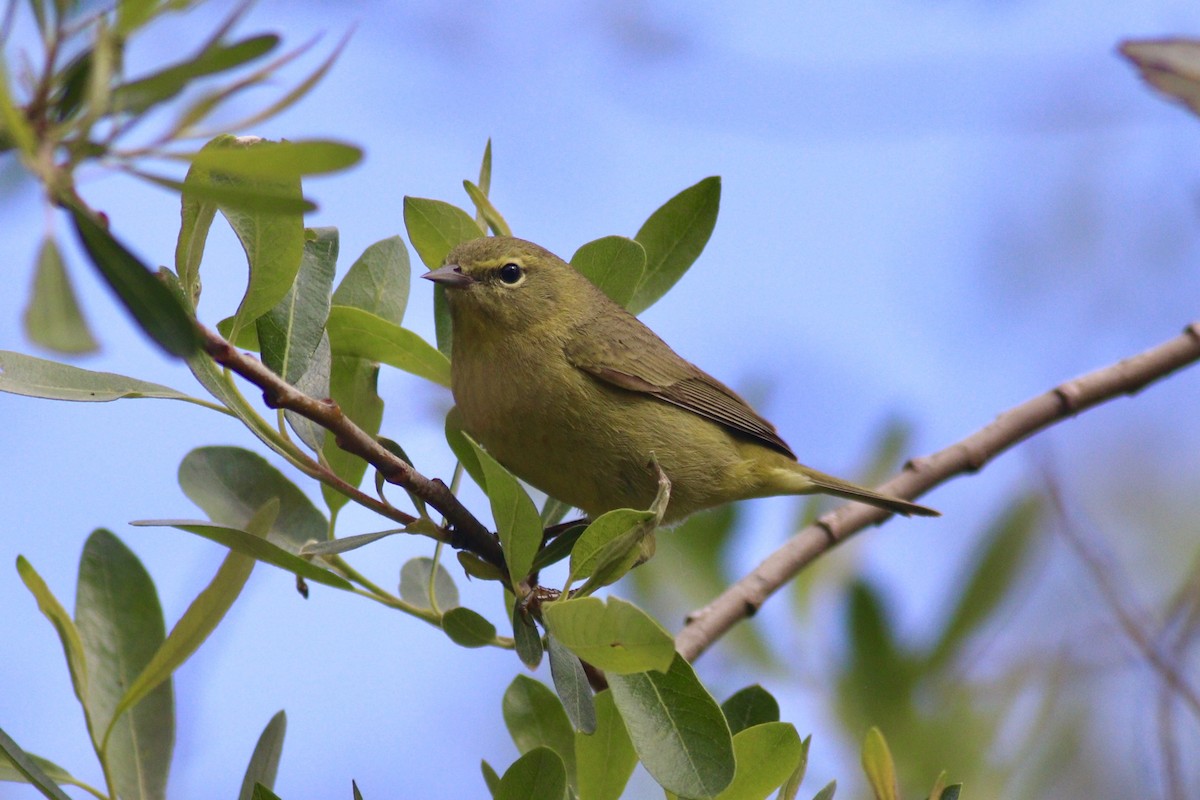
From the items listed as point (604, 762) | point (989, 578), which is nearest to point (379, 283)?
point (604, 762)

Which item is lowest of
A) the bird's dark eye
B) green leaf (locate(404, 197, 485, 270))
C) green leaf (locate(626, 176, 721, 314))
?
green leaf (locate(626, 176, 721, 314))

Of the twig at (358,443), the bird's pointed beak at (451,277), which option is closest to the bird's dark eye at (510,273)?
the bird's pointed beak at (451,277)

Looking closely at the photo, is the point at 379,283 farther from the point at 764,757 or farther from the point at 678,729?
the point at 764,757

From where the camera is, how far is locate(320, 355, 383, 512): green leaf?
2.83 m

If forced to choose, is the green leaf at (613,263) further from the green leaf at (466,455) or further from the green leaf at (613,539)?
the green leaf at (613,539)

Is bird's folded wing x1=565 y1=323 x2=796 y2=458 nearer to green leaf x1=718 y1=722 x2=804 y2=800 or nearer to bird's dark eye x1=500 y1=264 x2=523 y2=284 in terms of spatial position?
bird's dark eye x1=500 y1=264 x2=523 y2=284

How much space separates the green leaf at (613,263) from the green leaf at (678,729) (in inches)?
48.3

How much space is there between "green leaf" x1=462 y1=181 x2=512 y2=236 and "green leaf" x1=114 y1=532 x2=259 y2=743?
1.31 metres

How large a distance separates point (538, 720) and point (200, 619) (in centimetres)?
88

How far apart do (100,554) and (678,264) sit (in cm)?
174

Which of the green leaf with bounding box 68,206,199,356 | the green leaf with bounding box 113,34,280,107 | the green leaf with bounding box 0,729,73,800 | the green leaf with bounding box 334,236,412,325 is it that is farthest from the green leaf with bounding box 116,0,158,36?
the green leaf with bounding box 334,236,412,325

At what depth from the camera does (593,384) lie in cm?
442

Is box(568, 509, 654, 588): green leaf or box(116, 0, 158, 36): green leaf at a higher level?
box(116, 0, 158, 36): green leaf

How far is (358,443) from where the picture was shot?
243 cm
